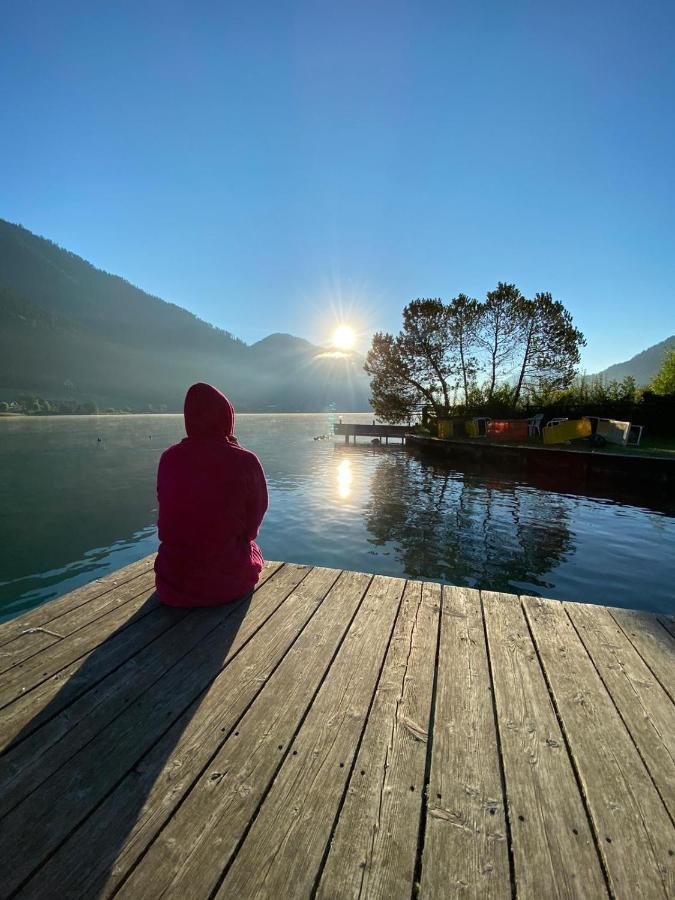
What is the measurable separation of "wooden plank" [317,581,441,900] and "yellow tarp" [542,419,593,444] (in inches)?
863

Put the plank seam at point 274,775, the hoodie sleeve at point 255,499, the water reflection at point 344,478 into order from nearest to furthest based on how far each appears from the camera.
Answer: the plank seam at point 274,775
the hoodie sleeve at point 255,499
the water reflection at point 344,478

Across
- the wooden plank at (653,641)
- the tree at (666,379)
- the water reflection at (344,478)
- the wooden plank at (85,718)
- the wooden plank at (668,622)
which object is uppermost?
the tree at (666,379)

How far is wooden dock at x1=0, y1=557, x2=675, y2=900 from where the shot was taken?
A: 4.54 ft

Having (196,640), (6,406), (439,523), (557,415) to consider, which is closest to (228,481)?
(196,640)

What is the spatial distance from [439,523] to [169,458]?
379 inches

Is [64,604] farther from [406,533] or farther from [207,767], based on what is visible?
[406,533]

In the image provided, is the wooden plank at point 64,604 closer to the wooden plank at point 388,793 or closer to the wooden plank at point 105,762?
the wooden plank at point 105,762

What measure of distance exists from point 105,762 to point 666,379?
36.9 meters

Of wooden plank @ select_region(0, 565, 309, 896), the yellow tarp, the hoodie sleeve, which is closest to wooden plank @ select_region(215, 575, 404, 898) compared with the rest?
wooden plank @ select_region(0, 565, 309, 896)

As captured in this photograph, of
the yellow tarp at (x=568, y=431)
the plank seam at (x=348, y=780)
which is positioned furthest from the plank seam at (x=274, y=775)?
the yellow tarp at (x=568, y=431)

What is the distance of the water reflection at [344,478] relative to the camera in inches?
637

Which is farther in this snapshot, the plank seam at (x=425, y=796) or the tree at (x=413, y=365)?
the tree at (x=413, y=365)

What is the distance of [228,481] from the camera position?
305 centimetres

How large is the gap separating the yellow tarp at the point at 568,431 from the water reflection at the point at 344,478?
11503 millimetres
